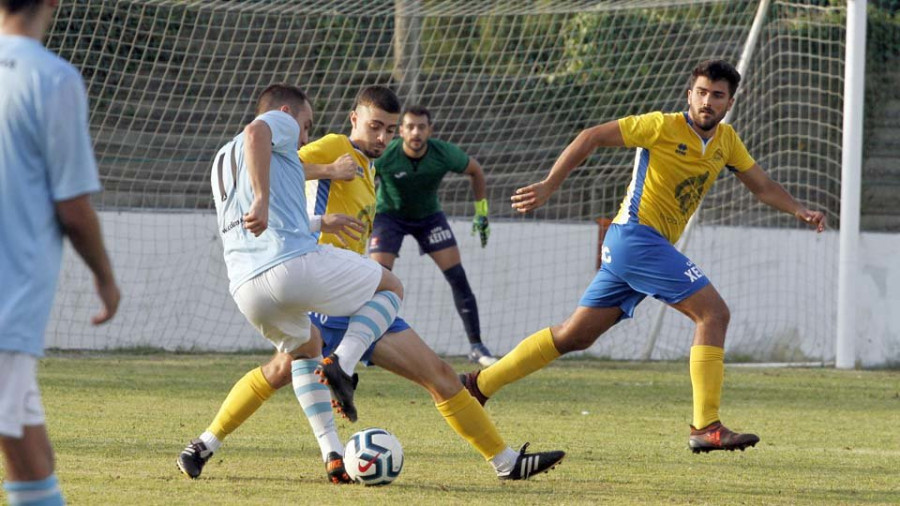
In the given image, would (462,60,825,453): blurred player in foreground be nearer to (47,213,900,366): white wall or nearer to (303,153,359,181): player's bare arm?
(303,153,359,181): player's bare arm

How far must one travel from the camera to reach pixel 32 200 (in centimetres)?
304

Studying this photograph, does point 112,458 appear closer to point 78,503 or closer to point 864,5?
point 78,503

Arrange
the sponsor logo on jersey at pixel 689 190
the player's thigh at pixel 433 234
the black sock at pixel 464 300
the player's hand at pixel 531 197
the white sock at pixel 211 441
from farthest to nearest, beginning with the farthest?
the black sock at pixel 464 300 → the player's thigh at pixel 433 234 → the sponsor logo on jersey at pixel 689 190 → the player's hand at pixel 531 197 → the white sock at pixel 211 441

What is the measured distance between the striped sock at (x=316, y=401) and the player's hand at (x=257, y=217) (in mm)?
902

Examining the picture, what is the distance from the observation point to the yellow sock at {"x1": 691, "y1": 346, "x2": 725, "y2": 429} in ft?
19.3

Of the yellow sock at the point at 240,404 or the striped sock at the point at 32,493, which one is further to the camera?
the yellow sock at the point at 240,404

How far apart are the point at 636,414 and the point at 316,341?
3.18 metres

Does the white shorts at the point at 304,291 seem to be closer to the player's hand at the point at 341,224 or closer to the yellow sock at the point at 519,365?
the player's hand at the point at 341,224

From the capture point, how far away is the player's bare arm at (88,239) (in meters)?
3.03

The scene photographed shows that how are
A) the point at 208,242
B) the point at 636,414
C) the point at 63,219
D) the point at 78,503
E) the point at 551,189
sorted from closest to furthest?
the point at 63,219, the point at 78,503, the point at 551,189, the point at 636,414, the point at 208,242

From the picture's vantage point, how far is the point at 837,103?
41.1 ft

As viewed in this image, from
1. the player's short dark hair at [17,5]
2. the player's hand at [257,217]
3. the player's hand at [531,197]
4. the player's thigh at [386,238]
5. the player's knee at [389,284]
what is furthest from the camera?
the player's thigh at [386,238]

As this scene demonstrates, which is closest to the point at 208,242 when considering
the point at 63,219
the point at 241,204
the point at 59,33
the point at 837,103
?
the point at 59,33

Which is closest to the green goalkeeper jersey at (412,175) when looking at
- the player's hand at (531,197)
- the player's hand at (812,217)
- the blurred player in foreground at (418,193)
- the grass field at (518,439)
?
the blurred player in foreground at (418,193)
